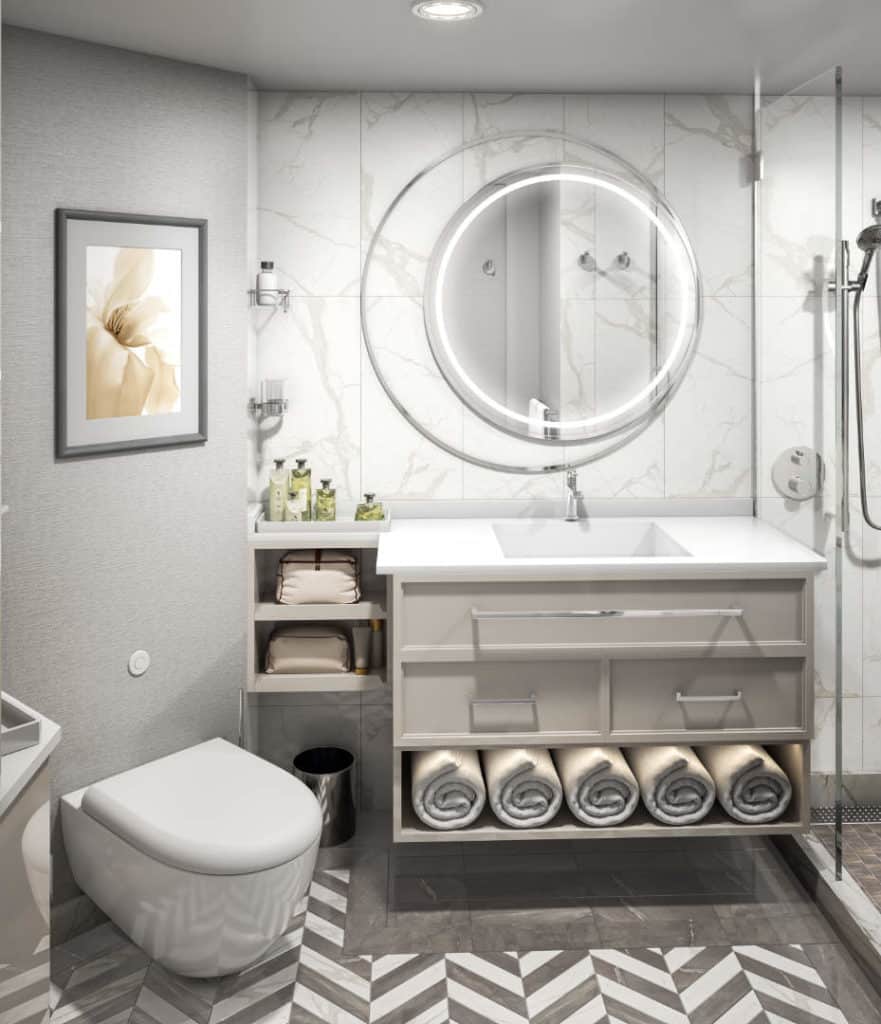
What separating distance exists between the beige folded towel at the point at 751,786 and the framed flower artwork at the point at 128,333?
1.68m

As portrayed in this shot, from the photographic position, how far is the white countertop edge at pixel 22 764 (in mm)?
1594

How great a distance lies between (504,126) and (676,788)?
1.99 meters

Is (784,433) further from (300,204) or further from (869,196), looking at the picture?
(300,204)

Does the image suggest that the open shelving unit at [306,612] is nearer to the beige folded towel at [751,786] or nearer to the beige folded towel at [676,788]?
the beige folded towel at [676,788]

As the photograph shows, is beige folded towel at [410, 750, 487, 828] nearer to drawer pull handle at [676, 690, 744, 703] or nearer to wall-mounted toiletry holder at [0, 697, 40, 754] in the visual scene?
drawer pull handle at [676, 690, 744, 703]

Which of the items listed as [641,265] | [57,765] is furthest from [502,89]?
[57,765]

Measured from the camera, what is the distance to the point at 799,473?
8.91 ft

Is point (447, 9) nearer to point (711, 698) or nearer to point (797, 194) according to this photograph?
point (797, 194)

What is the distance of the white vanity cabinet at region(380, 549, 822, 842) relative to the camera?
262 cm

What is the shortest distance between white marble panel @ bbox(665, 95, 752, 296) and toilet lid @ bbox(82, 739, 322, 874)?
1981 mm

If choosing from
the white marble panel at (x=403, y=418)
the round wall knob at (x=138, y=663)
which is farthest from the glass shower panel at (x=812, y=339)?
the round wall knob at (x=138, y=663)

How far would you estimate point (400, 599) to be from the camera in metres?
2.62

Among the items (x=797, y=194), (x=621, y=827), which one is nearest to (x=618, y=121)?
(x=797, y=194)

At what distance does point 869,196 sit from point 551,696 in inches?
55.3
